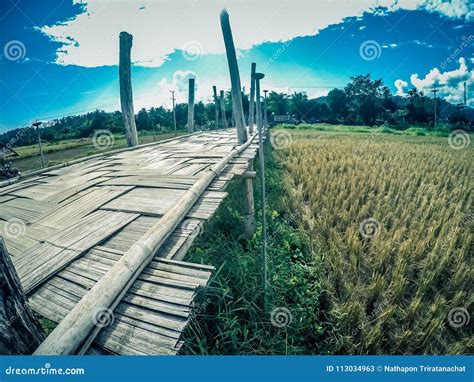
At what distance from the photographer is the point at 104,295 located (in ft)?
3.98

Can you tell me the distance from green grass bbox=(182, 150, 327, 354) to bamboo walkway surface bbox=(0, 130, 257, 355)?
1.88 feet

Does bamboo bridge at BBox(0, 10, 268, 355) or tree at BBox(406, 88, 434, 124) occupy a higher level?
tree at BBox(406, 88, 434, 124)

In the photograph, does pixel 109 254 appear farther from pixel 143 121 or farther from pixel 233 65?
pixel 143 121

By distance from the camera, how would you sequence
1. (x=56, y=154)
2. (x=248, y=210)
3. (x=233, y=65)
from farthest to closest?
1. (x=56, y=154)
2. (x=233, y=65)
3. (x=248, y=210)

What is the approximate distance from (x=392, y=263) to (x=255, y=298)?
1787 millimetres

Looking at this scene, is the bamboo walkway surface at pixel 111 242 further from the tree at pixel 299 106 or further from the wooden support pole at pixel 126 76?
the tree at pixel 299 106

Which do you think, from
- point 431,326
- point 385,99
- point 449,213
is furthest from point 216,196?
point 385,99

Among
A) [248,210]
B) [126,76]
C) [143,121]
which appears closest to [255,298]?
[248,210]

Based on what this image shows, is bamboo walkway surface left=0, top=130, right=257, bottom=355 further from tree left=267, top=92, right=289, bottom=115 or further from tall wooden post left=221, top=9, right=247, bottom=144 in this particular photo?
tree left=267, top=92, right=289, bottom=115

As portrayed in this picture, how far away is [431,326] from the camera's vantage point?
2.02 m

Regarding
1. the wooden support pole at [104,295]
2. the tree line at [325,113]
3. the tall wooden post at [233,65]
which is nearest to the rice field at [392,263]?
the wooden support pole at [104,295]

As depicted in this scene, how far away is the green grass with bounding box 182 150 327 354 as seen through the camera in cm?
190

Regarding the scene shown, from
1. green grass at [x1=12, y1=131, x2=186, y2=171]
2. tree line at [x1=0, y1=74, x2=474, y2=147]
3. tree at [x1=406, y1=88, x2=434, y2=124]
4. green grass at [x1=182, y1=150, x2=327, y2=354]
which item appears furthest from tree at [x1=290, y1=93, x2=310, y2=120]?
green grass at [x1=182, y1=150, x2=327, y2=354]
